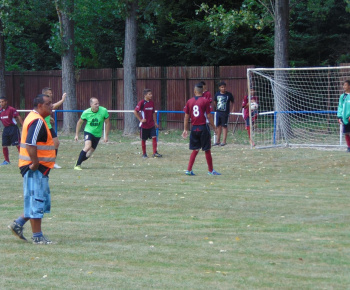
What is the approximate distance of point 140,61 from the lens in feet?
111

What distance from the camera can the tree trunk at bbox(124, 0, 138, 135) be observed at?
82.9 ft

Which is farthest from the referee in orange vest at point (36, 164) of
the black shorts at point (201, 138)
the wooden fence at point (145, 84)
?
the wooden fence at point (145, 84)

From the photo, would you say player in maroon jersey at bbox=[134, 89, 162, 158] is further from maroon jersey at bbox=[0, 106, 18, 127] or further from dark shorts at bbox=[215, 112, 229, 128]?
maroon jersey at bbox=[0, 106, 18, 127]

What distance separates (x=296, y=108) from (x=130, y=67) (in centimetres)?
761

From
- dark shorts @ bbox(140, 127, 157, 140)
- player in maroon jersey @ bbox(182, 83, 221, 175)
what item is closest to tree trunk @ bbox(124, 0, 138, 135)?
dark shorts @ bbox(140, 127, 157, 140)

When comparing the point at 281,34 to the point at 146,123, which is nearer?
the point at 146,123

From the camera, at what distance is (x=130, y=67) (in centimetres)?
2570

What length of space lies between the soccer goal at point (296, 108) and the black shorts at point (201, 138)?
17.2ft

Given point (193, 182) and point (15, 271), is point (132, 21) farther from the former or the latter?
point (15, 271)

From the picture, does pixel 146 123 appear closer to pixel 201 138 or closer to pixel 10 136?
pixel 10 136

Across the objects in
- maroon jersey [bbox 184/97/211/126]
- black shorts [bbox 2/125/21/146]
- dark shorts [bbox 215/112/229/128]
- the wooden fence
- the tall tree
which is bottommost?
black shorts [bbox 2/125/21/146]

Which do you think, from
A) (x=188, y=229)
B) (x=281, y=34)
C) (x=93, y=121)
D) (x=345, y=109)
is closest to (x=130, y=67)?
(x=281, y=34)

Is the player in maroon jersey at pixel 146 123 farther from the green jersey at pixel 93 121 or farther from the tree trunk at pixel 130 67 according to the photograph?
the tree trunk at pixel 130 67

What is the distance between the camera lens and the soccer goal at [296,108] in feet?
65.3
